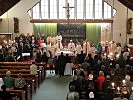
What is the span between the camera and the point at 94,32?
1049 inches

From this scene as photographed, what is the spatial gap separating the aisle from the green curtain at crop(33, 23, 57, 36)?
971cm

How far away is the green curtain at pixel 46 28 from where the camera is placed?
26875 mm

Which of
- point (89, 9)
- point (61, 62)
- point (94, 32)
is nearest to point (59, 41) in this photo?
point (94, 32)

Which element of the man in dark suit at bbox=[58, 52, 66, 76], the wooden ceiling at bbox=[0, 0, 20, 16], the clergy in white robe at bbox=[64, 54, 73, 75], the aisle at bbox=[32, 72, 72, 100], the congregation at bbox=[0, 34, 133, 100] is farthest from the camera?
the wooden ceiling at bbox=[0, 0, 20, 16]

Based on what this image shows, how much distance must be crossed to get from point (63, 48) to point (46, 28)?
414 cm

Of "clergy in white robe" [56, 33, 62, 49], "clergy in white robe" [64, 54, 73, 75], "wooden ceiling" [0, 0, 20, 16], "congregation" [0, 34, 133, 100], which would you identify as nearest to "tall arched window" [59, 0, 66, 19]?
"clergy in white robe" [56, 33, 62, 49]

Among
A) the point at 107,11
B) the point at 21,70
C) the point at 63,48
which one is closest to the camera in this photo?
the point at 21,70

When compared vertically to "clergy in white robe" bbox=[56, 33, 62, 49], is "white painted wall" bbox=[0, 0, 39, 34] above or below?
above

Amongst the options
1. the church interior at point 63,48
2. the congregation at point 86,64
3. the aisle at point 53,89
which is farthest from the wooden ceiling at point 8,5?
the aisle at point 53,89

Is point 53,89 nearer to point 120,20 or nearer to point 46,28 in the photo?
point 46,28

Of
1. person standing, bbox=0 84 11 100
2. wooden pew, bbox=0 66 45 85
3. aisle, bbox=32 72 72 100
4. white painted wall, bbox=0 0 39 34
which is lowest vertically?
aisle, bbox=32 72 72 100

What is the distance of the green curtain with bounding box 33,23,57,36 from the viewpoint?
26875 mm

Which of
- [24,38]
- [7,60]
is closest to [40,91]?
[7,60]

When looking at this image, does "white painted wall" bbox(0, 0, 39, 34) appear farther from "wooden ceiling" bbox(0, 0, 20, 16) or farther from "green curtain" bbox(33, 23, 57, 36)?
"wooden ceiling" bbox(0, 0, 20, 16)
